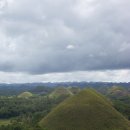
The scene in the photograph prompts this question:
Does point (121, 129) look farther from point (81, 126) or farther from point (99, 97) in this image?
point (99, 97)

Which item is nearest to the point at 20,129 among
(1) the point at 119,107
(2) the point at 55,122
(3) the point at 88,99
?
(2) the point at 55,122

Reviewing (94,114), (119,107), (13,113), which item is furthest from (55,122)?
(13,113)

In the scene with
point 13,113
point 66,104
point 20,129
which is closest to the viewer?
point 20,129

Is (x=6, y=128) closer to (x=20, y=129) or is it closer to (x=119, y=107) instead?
(x=20, y=129)

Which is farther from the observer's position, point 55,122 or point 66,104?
point 66,104

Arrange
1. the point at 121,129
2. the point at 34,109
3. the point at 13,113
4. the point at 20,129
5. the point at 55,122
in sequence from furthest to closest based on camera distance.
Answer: the point at 34,109, the point at 13,113, the point at 55,122, the point at 121,129, the point at 20,129

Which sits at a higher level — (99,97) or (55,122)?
(99,97)
